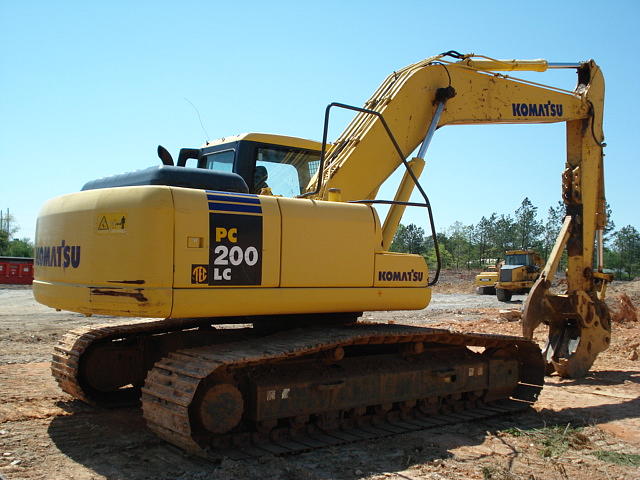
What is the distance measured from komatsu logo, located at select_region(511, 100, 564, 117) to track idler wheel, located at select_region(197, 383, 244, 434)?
17.9 ft

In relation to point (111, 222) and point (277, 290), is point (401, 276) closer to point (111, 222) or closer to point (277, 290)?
point (277, 290)

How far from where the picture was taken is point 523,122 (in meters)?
8.58

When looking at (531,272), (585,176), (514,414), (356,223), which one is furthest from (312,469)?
(531,272)

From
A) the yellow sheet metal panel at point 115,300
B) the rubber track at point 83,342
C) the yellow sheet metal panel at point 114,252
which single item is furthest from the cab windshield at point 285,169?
the yellow sheet metal panel at point 115,300

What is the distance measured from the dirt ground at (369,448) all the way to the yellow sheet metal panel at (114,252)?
3.69 feet

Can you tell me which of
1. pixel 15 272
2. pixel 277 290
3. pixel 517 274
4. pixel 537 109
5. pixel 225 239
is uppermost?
pixel 537 109

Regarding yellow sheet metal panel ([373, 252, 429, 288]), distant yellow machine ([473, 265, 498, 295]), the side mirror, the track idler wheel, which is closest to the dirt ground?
the track idler wheel

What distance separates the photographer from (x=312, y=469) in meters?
4.71

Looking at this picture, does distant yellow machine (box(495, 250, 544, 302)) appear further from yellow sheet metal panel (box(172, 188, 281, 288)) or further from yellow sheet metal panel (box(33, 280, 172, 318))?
yellow sheet metal panel (box(33, 280, 172, 318))

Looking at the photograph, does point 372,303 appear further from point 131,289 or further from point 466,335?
point 131,289

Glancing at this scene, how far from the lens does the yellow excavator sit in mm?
4785

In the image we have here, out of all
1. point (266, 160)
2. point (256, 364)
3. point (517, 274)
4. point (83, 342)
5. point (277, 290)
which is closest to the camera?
point (256, 364)

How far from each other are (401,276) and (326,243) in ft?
3.04

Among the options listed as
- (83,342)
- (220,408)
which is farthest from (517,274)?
(220,408)
